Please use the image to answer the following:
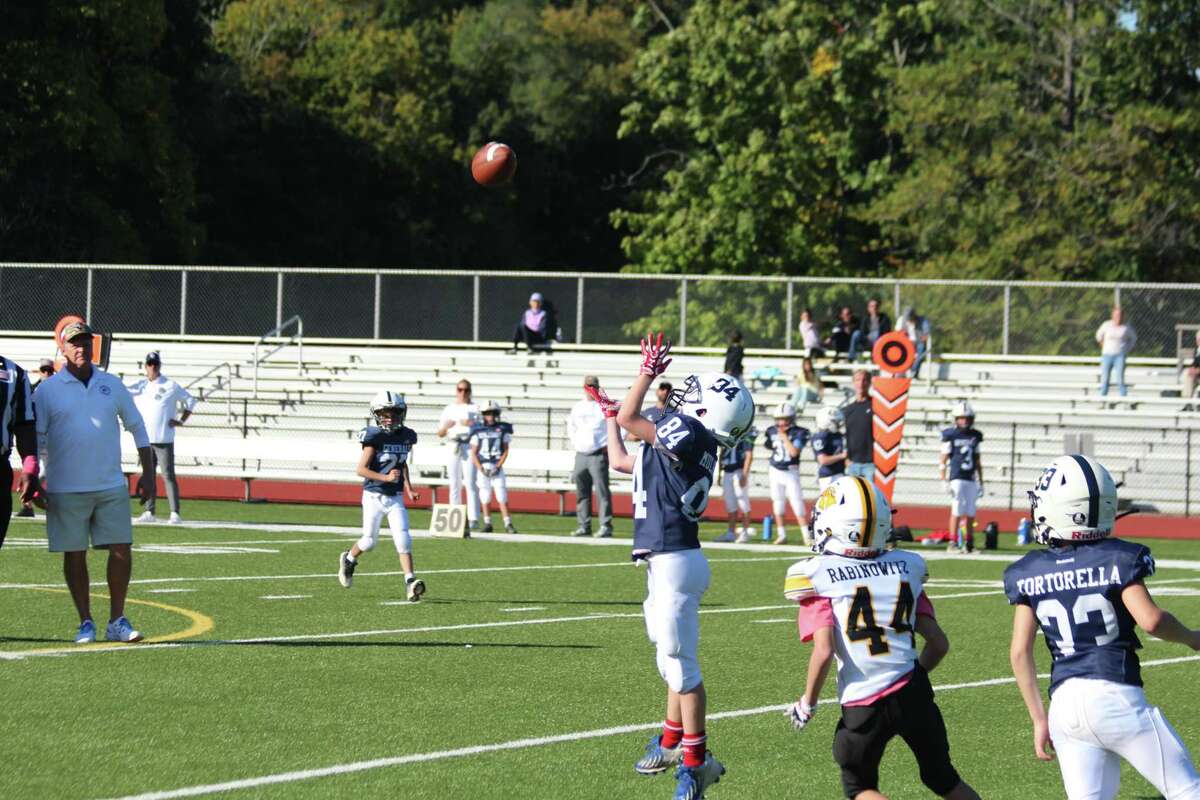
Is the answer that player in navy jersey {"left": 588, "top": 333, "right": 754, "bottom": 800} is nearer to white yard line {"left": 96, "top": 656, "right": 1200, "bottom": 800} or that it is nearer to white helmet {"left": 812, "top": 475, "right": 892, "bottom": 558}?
white yard line {"left": 96, "top": 656, "right": 1200, "bottom": 800}

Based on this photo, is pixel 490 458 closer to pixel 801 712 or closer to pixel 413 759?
pixel 413 759

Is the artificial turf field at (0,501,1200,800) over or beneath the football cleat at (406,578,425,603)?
beneath

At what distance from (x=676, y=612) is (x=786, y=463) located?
13961 millimetres

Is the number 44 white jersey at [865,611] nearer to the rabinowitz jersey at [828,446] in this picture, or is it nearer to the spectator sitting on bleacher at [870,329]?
the rabinowitz jersey at [828,446]

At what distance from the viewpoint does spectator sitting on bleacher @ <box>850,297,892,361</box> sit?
92.2ft

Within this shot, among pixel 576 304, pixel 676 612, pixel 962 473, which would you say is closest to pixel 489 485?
pixel 962 473

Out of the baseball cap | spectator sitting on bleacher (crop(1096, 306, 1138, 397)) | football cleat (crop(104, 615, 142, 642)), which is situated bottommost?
football cleat (crop(104, 615, 142, 642))

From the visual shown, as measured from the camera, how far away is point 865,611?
6285 millimetres

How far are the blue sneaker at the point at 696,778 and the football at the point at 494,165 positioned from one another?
9254mm

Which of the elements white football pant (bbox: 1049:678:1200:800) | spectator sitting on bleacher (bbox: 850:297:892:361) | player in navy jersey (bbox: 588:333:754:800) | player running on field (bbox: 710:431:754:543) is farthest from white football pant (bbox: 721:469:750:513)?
white football pant (bbox: 1049:678:1200:800)

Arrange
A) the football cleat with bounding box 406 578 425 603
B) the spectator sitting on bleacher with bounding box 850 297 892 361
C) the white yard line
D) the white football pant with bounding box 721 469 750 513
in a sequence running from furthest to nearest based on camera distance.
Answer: the spectator sitting on bleacher with bounding box 850 297 892 361, the white football pant with bounding box 721 469 750 513, the football cleat with bounding box 406 578 425 603, the white yard line

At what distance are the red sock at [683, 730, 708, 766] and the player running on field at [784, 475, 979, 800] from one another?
1.05 m

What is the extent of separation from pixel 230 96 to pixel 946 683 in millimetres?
42864

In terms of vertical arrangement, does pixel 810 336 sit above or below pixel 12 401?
above
